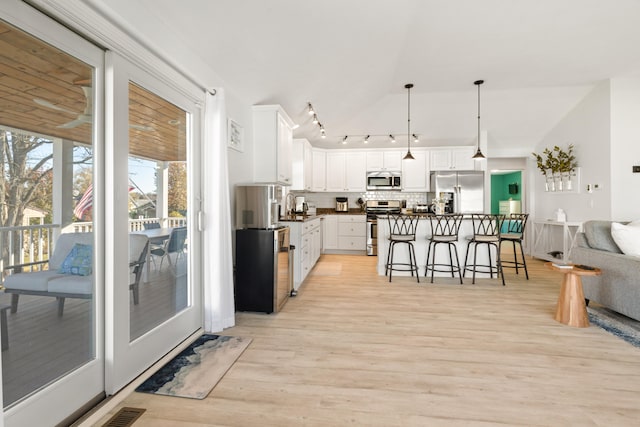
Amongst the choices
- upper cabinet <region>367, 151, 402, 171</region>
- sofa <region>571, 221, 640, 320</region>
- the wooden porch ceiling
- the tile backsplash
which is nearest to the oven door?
the tile backsplash

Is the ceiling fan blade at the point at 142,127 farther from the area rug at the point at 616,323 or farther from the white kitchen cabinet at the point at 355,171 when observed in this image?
the white kitchen cabinet at the point at 355,171

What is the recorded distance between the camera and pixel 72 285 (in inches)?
64.5

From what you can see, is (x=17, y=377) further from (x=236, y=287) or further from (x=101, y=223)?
(x=236, y=287)

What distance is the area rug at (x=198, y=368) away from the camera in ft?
6.12

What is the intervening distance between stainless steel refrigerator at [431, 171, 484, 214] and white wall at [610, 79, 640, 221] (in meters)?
2.18

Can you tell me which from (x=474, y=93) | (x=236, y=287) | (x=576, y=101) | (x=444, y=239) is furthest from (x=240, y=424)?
(x=576, y=101)

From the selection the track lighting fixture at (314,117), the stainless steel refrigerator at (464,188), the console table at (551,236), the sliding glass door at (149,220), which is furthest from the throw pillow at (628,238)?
the sliding glass door at (149,220)

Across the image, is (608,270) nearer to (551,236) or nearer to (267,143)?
(551,236)

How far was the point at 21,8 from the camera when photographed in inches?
52.2

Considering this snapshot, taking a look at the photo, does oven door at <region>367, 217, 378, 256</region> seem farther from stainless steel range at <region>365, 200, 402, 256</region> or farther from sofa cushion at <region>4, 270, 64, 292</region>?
sofa cushion at <region>4, 270, 64, 292</region>

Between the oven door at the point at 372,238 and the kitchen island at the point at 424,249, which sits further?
the oven door at the point at 372,238

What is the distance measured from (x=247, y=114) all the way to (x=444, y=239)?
10.5 ft

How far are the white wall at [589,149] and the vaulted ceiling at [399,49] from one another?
0.23m

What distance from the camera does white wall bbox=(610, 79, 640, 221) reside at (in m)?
4.45
